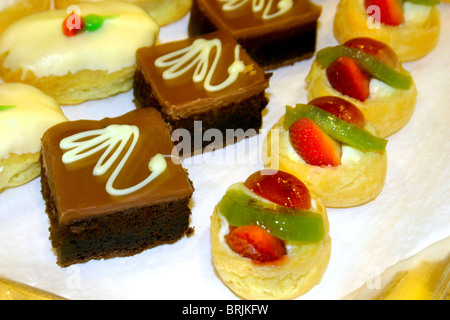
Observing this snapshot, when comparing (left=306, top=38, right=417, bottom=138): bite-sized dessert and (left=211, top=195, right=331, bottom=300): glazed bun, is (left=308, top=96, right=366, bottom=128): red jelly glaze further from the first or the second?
(left=211, top=195, right=331, bottom=300): glazed bun

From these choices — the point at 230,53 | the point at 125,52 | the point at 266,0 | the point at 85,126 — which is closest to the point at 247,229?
the point at 85,126

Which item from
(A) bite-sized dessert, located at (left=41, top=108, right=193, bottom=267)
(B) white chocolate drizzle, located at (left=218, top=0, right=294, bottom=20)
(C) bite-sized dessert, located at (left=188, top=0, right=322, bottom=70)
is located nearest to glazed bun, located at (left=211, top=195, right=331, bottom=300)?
(A) bite-sized dessert, located at (left=41, top=108, right=193, bottom=267)

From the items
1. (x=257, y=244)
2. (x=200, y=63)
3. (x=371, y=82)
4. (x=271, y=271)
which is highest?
(x=200, y=63)

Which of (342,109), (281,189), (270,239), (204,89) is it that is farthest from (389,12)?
(270,239)

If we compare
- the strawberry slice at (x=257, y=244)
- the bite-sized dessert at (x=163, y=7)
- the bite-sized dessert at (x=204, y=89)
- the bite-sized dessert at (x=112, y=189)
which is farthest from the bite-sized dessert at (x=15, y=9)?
the strawberry slice at (x=257, y=244)

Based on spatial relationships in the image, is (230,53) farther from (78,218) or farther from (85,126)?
(78,218)

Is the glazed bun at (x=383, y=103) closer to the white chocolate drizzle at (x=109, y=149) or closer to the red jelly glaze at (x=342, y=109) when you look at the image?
the red jelly glaze at (x=342, y=109)

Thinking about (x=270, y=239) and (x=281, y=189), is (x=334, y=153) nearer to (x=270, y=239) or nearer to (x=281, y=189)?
(x=281, y=189)
